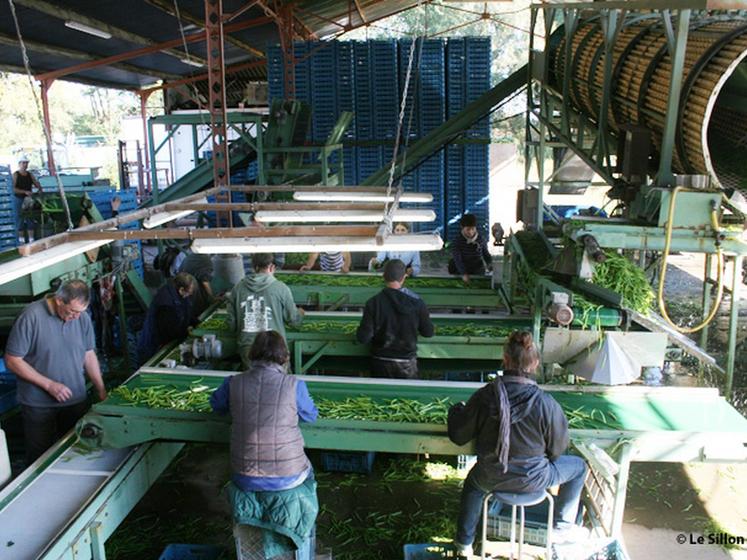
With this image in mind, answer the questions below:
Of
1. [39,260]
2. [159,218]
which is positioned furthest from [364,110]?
[39,260]

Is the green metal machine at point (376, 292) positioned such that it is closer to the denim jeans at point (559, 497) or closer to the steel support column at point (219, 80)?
the steel support column at point (219, 80)

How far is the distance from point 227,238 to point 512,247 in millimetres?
4591

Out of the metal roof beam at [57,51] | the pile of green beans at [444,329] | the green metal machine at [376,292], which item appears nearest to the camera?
the pile of green beans at [444,329]

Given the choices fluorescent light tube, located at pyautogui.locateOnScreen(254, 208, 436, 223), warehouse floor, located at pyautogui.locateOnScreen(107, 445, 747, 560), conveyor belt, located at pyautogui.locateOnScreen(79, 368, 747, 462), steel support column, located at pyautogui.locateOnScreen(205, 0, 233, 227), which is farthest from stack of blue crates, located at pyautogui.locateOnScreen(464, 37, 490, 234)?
fluorescent light tube, located at pyautogui.locateOnScreen(254, 208, 436, 223)

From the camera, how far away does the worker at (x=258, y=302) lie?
5.71m

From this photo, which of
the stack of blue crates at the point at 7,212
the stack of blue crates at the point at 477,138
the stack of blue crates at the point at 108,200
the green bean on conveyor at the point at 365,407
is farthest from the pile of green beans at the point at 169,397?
the stack of blue crates at the point at 477,138

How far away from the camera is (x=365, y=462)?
19.9ft

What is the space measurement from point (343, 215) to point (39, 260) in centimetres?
196

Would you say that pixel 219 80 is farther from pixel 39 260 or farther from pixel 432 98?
pixel 39 260

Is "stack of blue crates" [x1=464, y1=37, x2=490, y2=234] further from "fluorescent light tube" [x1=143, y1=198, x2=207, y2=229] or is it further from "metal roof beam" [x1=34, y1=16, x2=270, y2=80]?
"fluorescent light tube" [x1=143, y1=198, x2=207, y2=229]

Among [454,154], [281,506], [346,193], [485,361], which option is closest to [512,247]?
[485,361]

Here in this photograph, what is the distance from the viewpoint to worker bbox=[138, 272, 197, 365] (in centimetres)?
648

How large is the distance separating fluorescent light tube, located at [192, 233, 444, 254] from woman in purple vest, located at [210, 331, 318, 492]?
652mm

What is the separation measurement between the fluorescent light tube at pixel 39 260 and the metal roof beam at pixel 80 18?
9.76 meters
